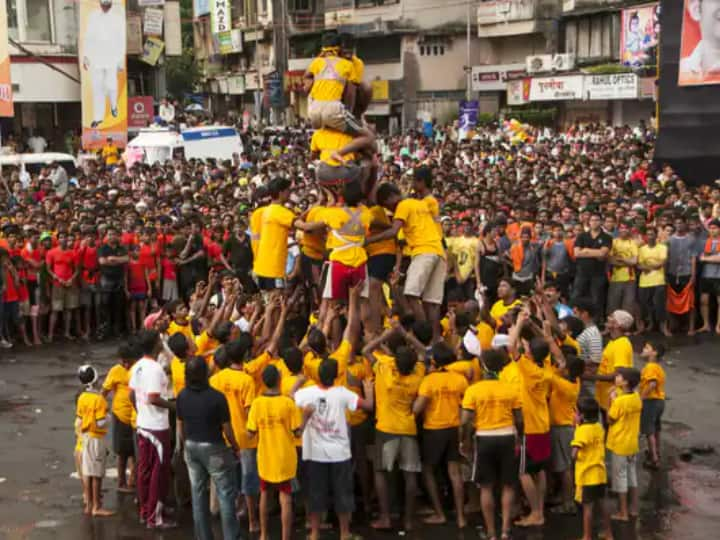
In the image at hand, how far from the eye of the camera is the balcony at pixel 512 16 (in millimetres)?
47656

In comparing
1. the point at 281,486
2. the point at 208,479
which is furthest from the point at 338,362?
the point at 208,479

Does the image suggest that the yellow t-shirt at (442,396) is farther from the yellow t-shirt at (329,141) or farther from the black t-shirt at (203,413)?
the yellow t-shirt at (329,141)


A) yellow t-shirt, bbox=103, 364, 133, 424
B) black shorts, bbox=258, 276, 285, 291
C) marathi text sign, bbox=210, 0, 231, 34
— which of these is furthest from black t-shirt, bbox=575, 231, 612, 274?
marathi text sign, bbox=210, 0, 231, 34

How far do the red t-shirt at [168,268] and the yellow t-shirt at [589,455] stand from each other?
1012 centimetres

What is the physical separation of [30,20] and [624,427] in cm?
3167

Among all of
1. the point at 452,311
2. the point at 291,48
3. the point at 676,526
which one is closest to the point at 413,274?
the point at 452,311

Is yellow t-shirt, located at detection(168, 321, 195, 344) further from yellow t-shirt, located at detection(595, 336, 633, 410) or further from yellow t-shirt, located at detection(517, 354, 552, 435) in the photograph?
yellow t-shirt, located at detection(595, 336, 633, 410)

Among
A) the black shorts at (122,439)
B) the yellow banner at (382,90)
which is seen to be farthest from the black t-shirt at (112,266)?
the yellow banner at (382,90)

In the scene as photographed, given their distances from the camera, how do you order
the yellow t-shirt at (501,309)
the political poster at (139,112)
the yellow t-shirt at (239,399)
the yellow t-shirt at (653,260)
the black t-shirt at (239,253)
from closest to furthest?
the yellow t-shirt at (239,399), the yellow t-shirt at (501,309), the black t-shirt at (239,253), the yellow t-shirt at (653,260), the political poster at (139,112)

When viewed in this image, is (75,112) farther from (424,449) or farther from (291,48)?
(424,449)

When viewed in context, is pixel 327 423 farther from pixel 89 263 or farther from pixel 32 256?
pixel 32 256

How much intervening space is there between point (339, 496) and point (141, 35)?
110ft

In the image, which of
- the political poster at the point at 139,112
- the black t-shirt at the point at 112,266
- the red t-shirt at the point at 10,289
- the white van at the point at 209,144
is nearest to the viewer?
the red t-shirt at the point at 10,289

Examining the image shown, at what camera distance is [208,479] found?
8922 millimetres
